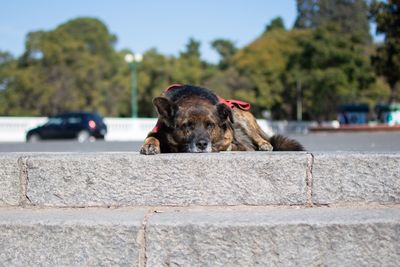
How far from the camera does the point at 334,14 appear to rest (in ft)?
296

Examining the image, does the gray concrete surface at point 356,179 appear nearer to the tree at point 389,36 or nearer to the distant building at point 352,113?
the tree at point 389,36

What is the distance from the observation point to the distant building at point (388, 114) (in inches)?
1959

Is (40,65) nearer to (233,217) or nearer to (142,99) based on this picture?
(142,99)

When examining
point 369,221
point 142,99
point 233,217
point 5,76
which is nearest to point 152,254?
point 233,217

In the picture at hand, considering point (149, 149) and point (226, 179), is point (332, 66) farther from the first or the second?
point (226, 179)

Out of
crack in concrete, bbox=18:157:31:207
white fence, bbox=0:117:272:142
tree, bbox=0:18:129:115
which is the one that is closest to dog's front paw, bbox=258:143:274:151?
crack in concrete, bbox=18:157:31:207

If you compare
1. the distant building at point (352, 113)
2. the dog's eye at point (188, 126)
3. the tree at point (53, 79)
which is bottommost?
the dog's eye at point (188, 126)

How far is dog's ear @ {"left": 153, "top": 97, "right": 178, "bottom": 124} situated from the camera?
5.67 meters

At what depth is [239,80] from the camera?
6588 centimetres

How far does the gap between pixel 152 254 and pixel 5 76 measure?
55.0 meters

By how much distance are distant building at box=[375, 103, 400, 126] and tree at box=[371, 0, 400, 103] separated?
16187 mm

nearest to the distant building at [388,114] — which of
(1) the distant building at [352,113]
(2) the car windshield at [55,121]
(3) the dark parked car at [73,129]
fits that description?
(1) the distant building at [352,113]

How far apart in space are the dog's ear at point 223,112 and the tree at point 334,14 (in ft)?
263

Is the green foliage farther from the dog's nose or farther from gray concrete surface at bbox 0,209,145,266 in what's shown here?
gray concrete surface at bbox 0,209,145,266
